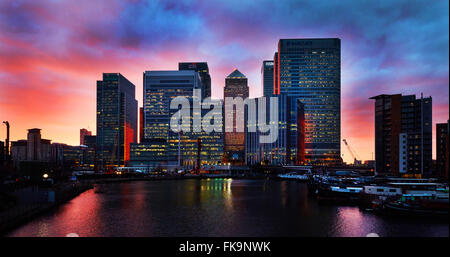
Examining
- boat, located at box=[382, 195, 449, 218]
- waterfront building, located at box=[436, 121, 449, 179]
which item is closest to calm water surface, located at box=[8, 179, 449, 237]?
boat, located at box=[382, 195, 449, 218]

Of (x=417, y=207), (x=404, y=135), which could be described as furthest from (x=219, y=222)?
(x=404, y=135)

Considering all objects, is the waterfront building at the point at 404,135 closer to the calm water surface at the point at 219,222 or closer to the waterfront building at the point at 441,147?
the waterfront building at the point at 441,147

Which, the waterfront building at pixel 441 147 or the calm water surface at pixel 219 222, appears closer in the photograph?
the calm water surface at pixel 219 222

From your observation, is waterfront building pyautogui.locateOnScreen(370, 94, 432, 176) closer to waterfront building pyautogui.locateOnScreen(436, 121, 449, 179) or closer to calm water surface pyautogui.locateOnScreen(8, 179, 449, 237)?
waterfront building pyautogui.locateOnScreen(436, 121, 449, 179)

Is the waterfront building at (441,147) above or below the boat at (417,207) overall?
above

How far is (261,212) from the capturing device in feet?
187

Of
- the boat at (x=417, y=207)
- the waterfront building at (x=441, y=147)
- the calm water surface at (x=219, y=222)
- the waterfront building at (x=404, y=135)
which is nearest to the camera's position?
the calm water surface at (x=219, y=222)

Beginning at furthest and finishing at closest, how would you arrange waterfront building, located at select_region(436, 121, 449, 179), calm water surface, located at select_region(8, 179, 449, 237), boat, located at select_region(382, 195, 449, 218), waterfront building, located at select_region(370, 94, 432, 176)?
waterfront building, located at select_region(370, 94, 432, 176) < waterfront building, located at select_region(436, 121, 449, 179) < boat, located at select_region(382, 195, 449, 218) < calm water surface, located at select_region(8, 179, 449, 237)

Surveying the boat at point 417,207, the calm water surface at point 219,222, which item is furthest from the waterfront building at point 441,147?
the boat at point 417,207

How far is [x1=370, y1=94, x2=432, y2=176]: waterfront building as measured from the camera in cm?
10444

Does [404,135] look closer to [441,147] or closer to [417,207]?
[441,147]

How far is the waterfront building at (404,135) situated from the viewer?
10444 cm
